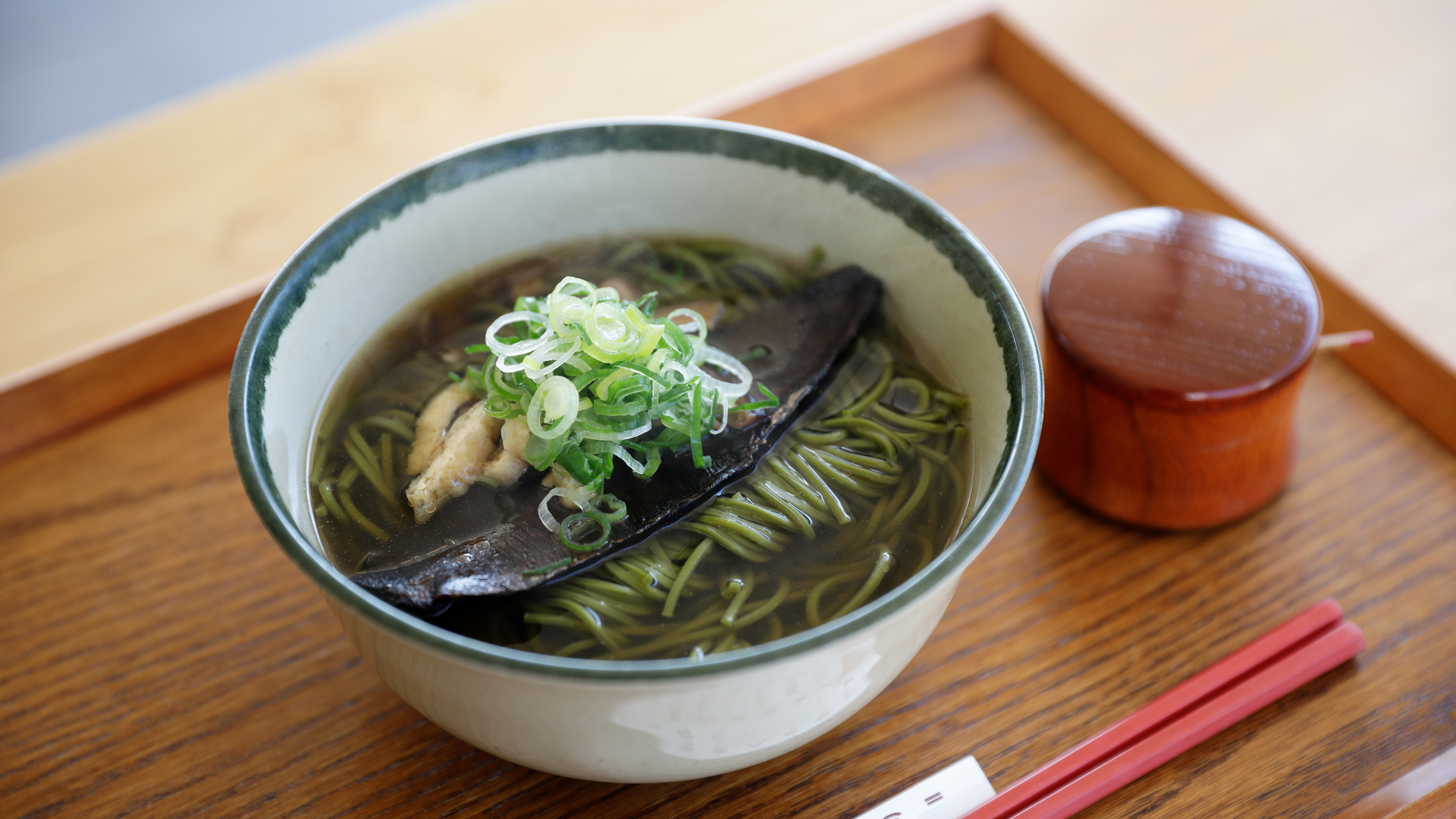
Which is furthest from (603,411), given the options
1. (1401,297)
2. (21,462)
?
(1401,297)

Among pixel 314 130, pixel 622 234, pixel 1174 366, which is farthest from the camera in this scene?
pixel 314 130

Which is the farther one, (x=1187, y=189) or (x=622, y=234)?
(x=1187, y=189)

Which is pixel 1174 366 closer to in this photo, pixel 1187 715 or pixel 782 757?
pixel 1187 715

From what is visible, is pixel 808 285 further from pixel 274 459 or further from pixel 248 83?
pixel 248 83

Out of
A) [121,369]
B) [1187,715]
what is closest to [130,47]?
[121,369]

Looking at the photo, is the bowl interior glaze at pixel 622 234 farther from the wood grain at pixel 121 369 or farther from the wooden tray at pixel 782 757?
the wood grain at pixel 121 369

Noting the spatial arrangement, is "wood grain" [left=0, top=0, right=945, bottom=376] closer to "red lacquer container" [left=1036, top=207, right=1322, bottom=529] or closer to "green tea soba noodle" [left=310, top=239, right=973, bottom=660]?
"green tea soba noodle" [left=310, top=239, right=973, bottom=660]

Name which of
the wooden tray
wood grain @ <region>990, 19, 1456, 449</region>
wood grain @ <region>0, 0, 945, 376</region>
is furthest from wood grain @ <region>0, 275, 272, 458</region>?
wood grain @ <region>990, 19, 1456, 449</region>

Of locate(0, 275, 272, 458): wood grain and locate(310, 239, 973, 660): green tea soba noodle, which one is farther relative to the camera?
locate(0, 275, 272, 458): wood grain
